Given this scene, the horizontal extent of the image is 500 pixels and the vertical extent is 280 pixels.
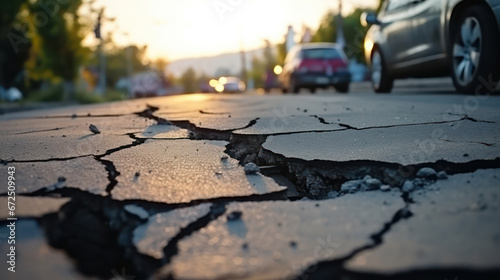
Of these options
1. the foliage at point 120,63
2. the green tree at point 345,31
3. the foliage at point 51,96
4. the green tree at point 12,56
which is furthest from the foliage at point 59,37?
the foliage at point 120,63

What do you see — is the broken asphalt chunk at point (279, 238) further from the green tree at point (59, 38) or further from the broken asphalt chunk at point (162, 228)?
the green tree at point (59, 38)

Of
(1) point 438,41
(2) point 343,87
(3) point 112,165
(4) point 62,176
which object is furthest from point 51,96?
(4) point 62,176

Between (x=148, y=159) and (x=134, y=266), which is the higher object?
(x=148, y=159)

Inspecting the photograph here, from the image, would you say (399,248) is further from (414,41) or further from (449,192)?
(414,41)

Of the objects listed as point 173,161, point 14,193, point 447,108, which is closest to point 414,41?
point 447,108

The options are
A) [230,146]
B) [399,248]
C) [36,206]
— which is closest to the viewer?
[399,248]

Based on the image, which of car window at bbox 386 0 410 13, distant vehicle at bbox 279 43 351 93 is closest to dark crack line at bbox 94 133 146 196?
car window at bbox 386 0 410 13

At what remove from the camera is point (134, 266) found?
4.03 feet

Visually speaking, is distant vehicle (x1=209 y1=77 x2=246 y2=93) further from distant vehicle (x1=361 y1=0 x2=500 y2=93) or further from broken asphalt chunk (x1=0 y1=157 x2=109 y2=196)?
broken asphalt chunk (x1=0 y1=157 x2=109 y2=196)

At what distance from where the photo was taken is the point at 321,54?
9680 mm

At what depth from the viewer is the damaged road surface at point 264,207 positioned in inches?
43.5

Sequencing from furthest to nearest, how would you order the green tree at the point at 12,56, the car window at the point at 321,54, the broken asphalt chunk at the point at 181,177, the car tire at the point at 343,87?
1. the green tree at the point at 12,56
2. the car tire at the point at 343,87
3. the car window at the point at 321,54
4. the broken asphalt chunk at the point at 181,177

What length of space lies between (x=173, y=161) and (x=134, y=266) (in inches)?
37.5

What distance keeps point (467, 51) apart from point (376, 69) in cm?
250
